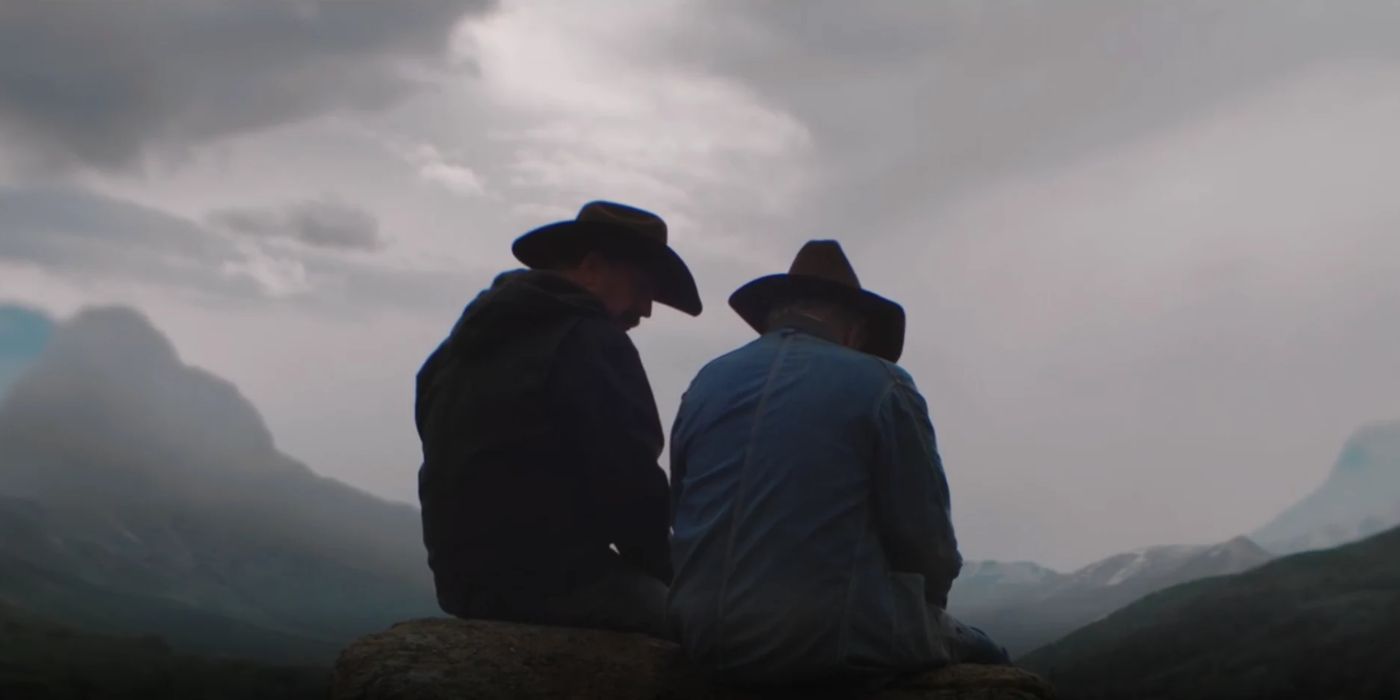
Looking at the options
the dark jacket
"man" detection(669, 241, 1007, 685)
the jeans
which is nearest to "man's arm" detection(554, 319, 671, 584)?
the dark jacket

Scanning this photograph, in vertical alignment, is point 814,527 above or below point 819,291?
below

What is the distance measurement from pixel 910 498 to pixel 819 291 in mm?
1139

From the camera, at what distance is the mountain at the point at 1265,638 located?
20484mm

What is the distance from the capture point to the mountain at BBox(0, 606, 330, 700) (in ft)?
139

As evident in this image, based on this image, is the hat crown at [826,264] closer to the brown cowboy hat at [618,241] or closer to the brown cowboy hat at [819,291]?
the brown cowboy hat at [819,291]

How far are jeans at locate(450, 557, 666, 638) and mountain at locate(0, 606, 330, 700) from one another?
127 feet

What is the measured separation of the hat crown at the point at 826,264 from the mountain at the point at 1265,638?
12.6 meters

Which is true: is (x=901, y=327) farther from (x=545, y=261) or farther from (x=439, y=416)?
Result: (x=439, y=416)

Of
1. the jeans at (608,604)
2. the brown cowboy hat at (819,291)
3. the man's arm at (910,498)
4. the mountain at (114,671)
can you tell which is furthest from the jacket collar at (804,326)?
the mountain at (114,671)

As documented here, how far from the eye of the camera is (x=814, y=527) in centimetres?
425

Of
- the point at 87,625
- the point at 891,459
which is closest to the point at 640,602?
the point at 891,459

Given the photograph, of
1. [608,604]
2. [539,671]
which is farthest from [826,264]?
[539,671]

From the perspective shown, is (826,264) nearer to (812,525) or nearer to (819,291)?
(819,291)

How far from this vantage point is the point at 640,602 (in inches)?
201
